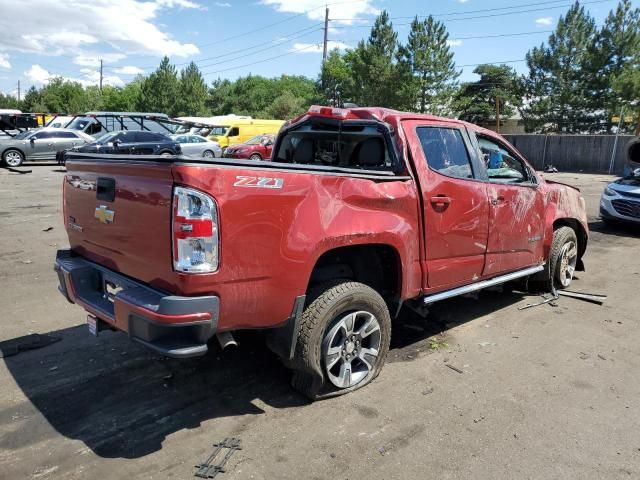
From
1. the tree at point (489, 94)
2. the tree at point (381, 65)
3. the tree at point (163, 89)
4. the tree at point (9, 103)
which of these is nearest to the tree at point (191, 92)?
the tree at point (163, 89)

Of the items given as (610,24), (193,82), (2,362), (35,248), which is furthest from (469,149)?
(193,82)

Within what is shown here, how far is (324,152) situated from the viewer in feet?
15.6

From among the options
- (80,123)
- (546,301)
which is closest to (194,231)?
(546,301)

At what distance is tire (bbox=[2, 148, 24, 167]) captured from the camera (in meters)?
21.8

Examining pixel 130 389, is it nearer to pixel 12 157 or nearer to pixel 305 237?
pixel 305 237

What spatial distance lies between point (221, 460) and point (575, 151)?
35.4 metres

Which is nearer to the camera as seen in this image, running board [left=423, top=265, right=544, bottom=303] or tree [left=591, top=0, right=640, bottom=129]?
running board [left=423, top=265, right=544, bottom=303]

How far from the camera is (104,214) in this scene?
3387 mm

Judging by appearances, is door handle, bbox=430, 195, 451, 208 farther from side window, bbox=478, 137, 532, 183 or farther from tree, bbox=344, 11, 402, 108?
tree, bbox=344, 11, 402, 108

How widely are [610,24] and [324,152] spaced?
48.5m

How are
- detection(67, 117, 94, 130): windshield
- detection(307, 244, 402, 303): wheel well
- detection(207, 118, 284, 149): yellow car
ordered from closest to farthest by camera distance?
detection(307, 244, 402, 303): wheel well → detection(67, 117, 94, 130): windshield → detection(207, 118, 284, 149): yellow car

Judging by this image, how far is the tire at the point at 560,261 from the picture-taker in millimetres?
5945

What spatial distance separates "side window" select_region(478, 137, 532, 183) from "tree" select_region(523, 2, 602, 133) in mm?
46908

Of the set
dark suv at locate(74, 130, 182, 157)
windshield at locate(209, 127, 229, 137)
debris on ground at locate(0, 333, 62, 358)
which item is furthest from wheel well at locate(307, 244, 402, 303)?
windshield at locate(209, 127, 229, 137)
